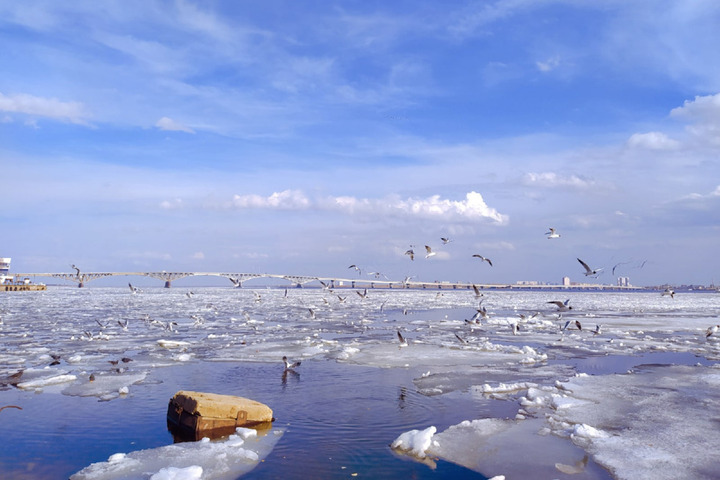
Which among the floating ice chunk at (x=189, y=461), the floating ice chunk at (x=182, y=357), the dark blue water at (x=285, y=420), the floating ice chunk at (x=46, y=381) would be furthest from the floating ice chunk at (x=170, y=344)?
the floating ice chunk at (x=189, y=461)

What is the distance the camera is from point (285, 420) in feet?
32.7

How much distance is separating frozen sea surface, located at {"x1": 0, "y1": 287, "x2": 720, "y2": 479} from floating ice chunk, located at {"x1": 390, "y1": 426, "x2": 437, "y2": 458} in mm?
34

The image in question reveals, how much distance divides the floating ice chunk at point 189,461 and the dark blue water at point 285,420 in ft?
0.96

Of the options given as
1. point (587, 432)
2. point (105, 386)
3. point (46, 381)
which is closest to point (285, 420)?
point (105, 386)

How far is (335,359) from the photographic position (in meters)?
17.1

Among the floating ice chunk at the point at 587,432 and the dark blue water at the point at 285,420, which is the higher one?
the floating ice chunk at the point at 587,432

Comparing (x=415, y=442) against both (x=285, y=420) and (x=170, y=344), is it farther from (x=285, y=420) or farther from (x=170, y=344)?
(x=170, y=344)

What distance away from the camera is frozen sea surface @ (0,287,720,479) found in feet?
25.8

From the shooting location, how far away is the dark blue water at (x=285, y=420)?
764cm

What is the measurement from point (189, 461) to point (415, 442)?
3.57 meters

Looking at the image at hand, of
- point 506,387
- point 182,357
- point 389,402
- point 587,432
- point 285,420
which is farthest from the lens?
point 182,357

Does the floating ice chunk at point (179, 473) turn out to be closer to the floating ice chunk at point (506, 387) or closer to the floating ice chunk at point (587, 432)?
the floating ice chunk at point (587, 432)

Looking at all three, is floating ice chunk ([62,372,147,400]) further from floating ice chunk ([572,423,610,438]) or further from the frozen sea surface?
floating ice chunk ([572,423,610,438])

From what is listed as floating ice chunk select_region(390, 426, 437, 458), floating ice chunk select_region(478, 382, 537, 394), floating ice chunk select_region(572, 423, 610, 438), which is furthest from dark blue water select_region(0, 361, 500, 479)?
floating ice chunk select_region(572, 423, 610, 438)
